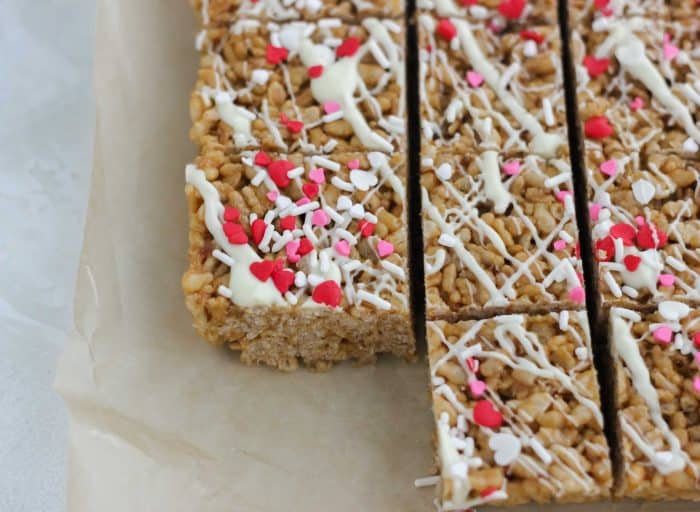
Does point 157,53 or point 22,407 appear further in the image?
point 157,53

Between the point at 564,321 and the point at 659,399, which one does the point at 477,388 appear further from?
the point at 659,399

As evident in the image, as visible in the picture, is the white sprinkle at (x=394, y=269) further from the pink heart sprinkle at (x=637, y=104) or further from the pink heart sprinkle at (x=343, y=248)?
the pink heart sprinkle at (x=637, y=104)

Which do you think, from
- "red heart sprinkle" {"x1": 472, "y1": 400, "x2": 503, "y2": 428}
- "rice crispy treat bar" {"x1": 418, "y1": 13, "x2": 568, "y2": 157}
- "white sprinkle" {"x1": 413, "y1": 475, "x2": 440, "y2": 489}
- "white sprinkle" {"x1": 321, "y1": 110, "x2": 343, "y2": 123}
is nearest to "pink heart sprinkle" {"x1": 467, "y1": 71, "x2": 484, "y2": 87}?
"rice crispy treat bar" {"x1": 418, "y1": 13, "x2": 568, "y2": 157}

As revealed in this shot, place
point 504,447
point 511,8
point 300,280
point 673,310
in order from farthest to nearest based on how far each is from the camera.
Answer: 1. point 511,8
2. point 300,280
3. point 673,310
4. point 504,447

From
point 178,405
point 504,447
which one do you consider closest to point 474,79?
point 504,447

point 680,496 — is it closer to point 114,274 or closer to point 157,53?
point 114,274

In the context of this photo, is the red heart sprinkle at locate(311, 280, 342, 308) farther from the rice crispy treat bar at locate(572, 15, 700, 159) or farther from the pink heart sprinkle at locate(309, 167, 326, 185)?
the rice crispy treat bar at locate(572, 15, 700, 159)

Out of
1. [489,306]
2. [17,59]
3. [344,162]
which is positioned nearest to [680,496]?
[489,306]
